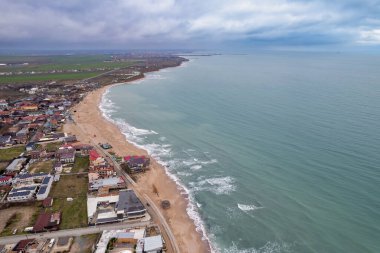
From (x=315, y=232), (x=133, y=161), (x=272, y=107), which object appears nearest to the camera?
(x=315, y=232)

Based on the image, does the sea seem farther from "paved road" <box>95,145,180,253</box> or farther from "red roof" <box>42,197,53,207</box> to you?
"red roof" <box>42,197,53,207</box>

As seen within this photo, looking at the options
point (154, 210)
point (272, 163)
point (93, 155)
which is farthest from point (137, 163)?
point (272, 163)

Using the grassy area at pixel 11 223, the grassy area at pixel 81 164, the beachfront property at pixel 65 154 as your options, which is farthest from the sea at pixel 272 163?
the grassy area at pixel 11 223

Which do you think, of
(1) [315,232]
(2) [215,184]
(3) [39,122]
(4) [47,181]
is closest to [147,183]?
(2) [215,184]

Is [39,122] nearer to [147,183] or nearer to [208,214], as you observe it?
[147,183]

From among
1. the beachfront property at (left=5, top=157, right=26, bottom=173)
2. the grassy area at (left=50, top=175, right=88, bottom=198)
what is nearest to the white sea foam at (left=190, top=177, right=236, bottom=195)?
the grassy area at (left=50, top=175, right=88, bottom=198)
